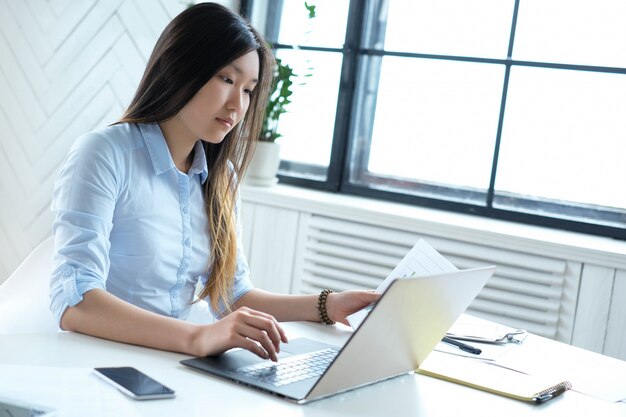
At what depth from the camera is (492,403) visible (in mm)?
1269

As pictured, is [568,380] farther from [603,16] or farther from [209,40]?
[603,16]

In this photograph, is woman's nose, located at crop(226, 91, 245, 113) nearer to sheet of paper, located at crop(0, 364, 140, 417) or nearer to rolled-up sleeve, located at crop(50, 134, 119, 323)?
rolled-up sleeve, located at crop(50, 134, 119, 323)

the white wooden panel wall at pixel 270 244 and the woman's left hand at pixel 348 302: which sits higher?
the woman's left hand at pixel 348 302

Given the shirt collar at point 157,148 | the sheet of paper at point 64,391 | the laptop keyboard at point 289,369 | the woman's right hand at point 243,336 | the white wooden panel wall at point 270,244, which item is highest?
the shirt collar at point 157,148

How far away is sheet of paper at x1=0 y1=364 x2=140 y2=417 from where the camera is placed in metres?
0.99

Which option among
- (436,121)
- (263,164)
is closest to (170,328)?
(263,164)

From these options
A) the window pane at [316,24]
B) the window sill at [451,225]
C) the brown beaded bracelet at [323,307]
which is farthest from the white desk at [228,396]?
the window pane at [316,24]

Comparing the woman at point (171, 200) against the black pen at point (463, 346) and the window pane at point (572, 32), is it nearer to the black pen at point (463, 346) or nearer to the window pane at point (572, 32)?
the black pen at point (463, 346)

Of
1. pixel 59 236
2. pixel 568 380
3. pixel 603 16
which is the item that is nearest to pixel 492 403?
pixel 568 380

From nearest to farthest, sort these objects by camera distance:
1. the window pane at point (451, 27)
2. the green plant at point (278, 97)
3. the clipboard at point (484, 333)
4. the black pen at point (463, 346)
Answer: the black pen at point (463, 346), the clipboard at point (484, 333), the window pane at point (451, 27), the green plant at point (278, 97)

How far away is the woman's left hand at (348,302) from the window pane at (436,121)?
5.74 ft

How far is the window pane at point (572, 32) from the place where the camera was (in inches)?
119

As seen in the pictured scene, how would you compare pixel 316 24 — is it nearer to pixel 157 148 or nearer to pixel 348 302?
pixel 157 148

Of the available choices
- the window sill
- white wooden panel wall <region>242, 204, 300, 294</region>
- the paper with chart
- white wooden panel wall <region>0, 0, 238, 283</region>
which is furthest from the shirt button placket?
white wooden panel wall <region>0, 0, 238, 283</region>
